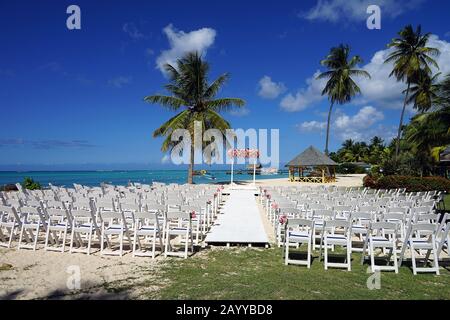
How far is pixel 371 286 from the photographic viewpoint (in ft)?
15.9

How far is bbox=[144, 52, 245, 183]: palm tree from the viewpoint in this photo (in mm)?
25766

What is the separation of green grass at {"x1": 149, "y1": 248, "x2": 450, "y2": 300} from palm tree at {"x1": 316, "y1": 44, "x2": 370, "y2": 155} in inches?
1414

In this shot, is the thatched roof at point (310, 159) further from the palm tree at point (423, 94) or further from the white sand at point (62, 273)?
the white sand at point (62, 273)

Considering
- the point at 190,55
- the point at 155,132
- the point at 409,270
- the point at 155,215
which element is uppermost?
the point at 190,55

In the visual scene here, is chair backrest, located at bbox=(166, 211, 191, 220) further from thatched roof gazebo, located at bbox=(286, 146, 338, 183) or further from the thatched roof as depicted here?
the thatched roof

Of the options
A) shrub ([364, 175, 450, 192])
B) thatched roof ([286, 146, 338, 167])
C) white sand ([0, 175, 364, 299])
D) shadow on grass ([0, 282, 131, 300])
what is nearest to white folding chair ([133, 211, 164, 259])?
white sand ([0, 175, 364, 299])

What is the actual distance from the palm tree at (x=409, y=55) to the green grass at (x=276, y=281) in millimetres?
31540

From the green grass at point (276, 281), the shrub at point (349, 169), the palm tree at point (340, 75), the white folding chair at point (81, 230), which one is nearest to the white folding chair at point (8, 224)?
the white folding chair at point (81, 230)

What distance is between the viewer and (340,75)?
3959cm

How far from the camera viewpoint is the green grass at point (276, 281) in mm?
4497
